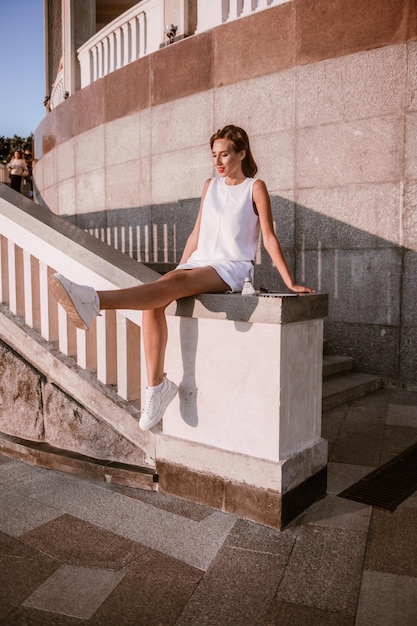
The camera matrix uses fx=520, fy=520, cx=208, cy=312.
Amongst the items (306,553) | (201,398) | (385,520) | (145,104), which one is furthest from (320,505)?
(145,104)

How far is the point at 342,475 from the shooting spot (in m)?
3.49

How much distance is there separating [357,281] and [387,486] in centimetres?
304

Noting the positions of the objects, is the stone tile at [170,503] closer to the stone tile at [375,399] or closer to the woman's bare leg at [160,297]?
the woman's bare leg at [160,297]

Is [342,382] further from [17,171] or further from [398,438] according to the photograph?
[17,171]

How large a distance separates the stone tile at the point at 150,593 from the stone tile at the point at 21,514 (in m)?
0.71

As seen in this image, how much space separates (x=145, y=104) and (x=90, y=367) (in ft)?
17.1

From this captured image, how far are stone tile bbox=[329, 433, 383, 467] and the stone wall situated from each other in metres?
1.82

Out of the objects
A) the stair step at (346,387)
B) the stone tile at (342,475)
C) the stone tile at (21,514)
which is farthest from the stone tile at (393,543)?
the stair step at (346,387)

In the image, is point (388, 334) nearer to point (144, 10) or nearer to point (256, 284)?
point (256, 284)

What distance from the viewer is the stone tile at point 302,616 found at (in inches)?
78.9

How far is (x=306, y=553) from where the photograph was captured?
8.25ft

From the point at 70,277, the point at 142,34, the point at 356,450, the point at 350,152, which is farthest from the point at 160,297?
the point at 142,34

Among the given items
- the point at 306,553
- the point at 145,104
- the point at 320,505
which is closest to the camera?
the point at 306,553

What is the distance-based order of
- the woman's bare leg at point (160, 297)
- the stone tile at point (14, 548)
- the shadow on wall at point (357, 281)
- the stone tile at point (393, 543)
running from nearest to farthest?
1. the stone tile at point (393, 543)
2. the stone tile at point (14, 548)
3. the woman's bare leg at point (160, 297)
4. the shadow on wall at point (357, 281)
